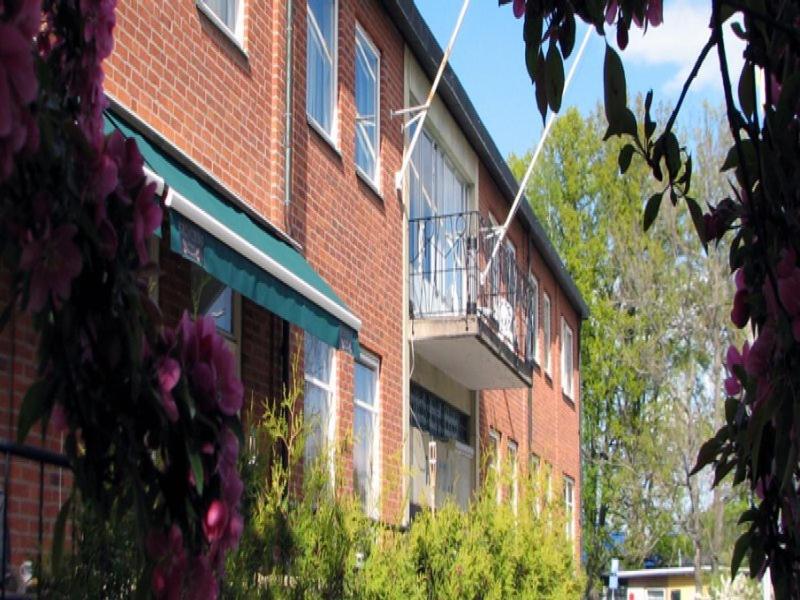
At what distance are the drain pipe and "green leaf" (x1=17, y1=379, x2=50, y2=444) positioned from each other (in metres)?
9.34

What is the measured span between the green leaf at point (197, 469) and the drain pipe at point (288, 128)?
30.2ft

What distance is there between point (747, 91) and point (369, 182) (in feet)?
36.9

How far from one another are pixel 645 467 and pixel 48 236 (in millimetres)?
42219

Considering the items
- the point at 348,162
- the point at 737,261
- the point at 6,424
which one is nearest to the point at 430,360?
the point at 348,162

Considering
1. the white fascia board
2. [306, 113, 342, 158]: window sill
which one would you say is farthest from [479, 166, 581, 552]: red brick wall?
→ the white fascia board

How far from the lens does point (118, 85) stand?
8539 millimetres

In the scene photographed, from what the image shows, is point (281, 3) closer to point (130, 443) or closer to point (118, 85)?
point (118, 85)

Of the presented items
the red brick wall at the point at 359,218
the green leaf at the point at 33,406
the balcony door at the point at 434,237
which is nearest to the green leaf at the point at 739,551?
the green leaf at the point at 33,406

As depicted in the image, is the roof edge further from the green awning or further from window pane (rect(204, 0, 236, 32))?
the green awning

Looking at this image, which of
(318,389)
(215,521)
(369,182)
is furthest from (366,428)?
(215,521)

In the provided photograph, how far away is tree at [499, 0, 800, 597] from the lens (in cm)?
296

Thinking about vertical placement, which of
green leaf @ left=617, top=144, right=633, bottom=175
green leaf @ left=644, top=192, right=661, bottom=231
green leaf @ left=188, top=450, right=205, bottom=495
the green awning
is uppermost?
the green awning

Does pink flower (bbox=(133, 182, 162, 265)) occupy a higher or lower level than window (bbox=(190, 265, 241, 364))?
lower

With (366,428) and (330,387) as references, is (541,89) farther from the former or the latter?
(366,428)
